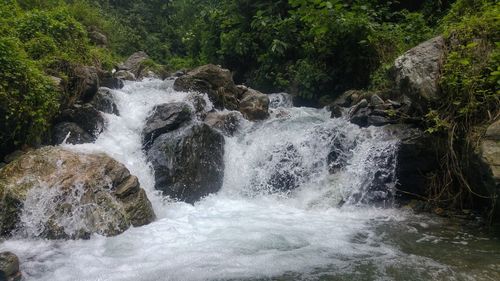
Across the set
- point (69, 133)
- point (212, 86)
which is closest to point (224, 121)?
point (212, 86)

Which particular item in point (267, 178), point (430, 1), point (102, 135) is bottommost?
point (267, 178)

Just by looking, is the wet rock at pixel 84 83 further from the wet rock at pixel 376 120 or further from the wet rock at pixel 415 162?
the wet rock at pixel 415 162

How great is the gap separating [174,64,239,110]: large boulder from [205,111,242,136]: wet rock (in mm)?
979

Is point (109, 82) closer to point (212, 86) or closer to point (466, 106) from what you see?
point (212, 86)

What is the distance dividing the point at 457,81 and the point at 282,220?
3.40 meters

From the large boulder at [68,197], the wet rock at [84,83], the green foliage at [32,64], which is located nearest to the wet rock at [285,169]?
the large boulder at [68,197]

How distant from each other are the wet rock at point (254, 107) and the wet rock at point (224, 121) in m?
0.55

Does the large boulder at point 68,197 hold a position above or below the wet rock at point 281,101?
below

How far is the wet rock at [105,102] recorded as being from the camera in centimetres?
941

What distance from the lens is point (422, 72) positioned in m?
6.98

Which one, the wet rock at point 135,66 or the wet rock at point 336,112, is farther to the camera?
the wet rock at point 135,66

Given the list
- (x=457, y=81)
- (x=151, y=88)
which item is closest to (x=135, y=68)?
(x=151, y=88)

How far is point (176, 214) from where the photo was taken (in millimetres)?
6984

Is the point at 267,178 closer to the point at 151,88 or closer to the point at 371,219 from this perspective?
the point at 371,219
